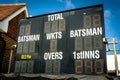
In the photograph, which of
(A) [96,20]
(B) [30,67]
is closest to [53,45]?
(B) [30,67]

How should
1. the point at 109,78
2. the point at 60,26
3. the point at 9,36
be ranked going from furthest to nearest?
the point at 9,36 < the point at 60,26 < the point at 109,78

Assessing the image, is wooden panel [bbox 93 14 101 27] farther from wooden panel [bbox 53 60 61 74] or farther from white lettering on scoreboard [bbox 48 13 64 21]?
wooden panel [bbox 53 60 61 74]

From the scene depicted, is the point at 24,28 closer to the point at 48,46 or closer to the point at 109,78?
the point at 48,46

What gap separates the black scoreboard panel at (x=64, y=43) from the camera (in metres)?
11.9

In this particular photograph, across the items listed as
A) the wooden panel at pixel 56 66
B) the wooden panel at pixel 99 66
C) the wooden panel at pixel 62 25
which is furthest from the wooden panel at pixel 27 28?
the wooden panel at pixel 99 66

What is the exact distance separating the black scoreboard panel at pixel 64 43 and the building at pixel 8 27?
502cm

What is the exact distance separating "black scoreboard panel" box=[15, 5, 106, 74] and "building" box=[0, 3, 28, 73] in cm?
502

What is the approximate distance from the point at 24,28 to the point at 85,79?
7.17 meters

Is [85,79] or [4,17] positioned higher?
[4,17]

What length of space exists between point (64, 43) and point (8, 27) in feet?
35.0

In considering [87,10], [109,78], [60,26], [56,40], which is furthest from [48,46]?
[109,78]

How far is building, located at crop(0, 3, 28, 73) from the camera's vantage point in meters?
19.1

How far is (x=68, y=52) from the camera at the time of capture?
12.8 meters

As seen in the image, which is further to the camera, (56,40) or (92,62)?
(56,40)
